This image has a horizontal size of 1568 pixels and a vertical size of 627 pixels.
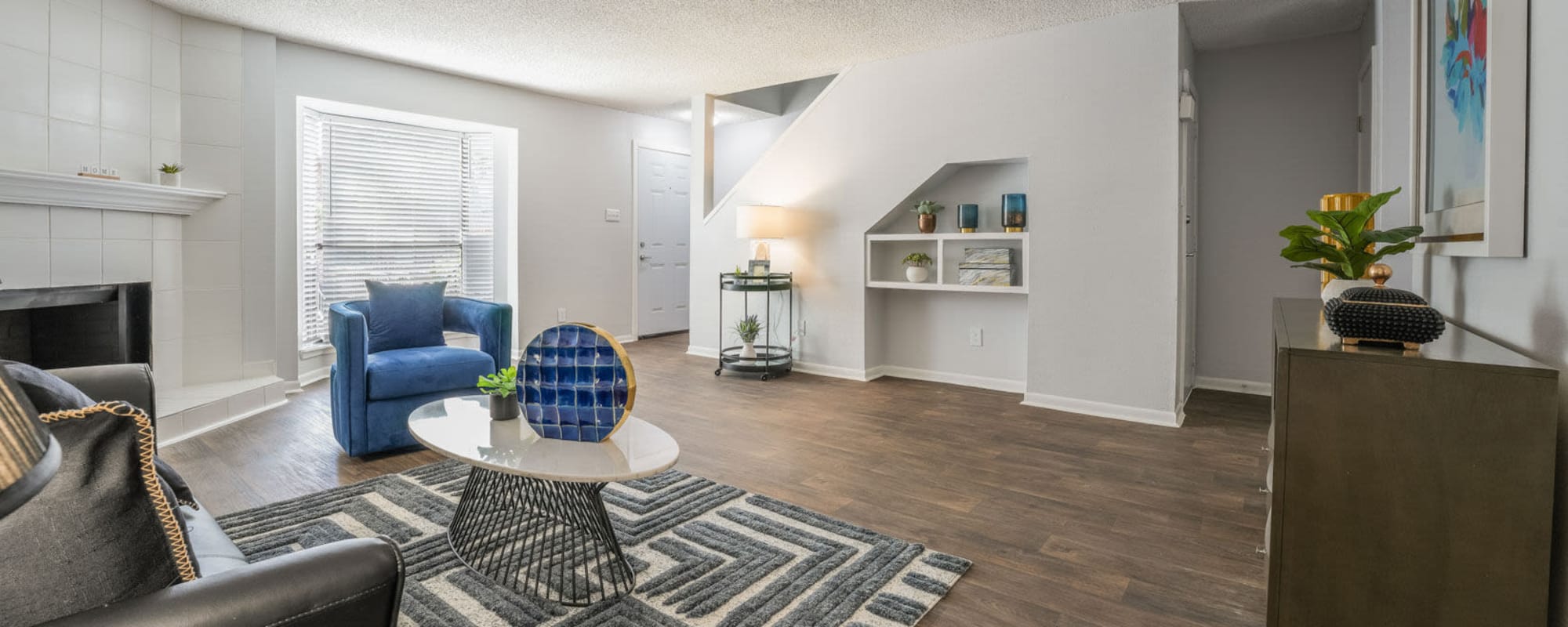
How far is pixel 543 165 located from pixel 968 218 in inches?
142

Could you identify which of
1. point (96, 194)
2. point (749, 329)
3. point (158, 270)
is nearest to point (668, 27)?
point (749, 329)

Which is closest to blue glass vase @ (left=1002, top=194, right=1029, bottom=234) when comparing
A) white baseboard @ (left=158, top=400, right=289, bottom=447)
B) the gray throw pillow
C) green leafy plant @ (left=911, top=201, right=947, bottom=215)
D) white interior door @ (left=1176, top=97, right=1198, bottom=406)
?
green leafy plant @ (left=911, top=201, right=947, bottom=215)

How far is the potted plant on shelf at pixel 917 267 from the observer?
4891 millimetres

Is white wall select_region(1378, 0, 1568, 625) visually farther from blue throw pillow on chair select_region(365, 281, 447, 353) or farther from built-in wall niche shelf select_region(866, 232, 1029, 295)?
blue throw pillow on chair select_region(365, 281, 447, 353)

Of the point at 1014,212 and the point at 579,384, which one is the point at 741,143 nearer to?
the point at 1014,212

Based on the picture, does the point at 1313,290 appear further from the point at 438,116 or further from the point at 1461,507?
the point at 438,116

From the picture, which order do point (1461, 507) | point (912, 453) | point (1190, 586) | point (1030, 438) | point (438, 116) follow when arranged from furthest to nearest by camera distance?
1. point (438, 116)
2. point (1030, 438)
3. point (912, 453)
4. point (1190, 586)
5. point (1461, 507)

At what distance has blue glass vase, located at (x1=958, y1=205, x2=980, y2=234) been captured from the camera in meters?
4.68

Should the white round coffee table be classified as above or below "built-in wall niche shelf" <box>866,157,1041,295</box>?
below

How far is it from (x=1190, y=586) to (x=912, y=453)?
4.61 ft

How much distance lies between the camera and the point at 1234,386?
471 centimetres

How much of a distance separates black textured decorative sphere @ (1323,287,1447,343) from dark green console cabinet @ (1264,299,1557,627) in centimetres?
3

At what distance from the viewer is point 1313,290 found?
14.6 ft

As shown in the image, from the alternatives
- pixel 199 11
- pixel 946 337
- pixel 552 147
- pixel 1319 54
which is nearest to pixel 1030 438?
pixel 946 337
